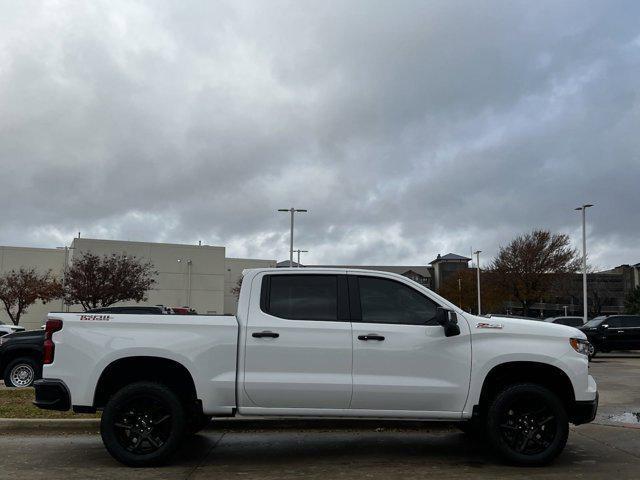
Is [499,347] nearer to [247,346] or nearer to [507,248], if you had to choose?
[247,346]

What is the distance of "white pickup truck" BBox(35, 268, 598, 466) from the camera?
20.4 feet

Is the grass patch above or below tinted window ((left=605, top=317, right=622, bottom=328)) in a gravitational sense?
below

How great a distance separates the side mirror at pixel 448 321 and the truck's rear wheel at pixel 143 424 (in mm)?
2780

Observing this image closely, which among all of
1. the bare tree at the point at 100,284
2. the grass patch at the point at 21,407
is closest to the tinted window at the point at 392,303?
the grass patch at the point at 21,407

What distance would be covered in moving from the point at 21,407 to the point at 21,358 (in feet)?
10.8

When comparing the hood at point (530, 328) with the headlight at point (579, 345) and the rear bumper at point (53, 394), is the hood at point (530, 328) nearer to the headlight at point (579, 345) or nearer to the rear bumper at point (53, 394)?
the headlight at point (579, 345)

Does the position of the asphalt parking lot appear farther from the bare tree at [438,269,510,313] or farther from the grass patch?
the bare tree at [438,269,510,313]

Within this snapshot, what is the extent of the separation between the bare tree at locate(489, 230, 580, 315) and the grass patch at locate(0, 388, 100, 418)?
156ft

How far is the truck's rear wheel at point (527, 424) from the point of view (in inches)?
249

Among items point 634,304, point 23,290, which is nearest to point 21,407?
point 23,290

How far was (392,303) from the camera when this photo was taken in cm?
656

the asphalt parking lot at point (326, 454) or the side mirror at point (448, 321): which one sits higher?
the side mirror at point (448, 321)

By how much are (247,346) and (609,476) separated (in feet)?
12.4

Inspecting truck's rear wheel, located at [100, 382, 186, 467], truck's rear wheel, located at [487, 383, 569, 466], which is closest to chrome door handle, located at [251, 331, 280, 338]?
truck's rear wheel, located at [100, 382, 186, 467]
